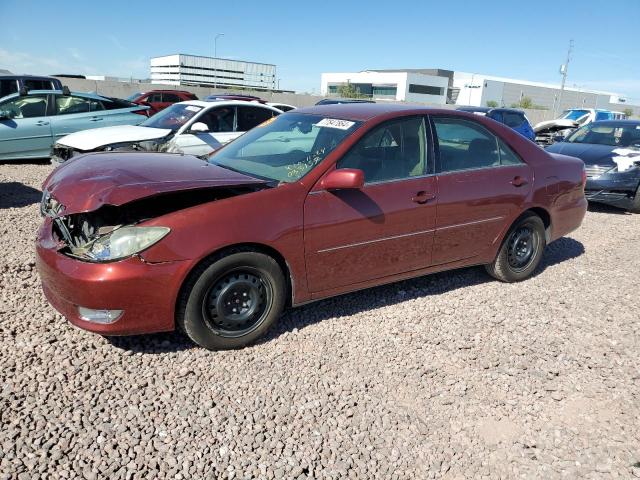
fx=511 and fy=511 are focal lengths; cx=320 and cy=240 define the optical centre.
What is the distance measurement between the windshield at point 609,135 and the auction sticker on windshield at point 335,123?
711 centimetres

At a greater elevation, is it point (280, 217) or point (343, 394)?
→ point (280, 217)

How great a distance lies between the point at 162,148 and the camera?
7.81 meters

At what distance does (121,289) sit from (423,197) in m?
2.32

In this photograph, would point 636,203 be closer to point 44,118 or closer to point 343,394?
point 343,394

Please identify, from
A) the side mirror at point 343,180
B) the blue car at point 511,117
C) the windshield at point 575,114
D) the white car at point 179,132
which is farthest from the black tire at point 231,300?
the windshield at point 575,114

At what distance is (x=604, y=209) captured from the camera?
9109mm

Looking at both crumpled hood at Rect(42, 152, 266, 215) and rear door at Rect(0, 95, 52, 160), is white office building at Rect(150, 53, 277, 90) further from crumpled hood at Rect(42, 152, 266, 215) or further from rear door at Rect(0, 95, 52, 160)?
crumpled hood at Rect(42, 152, 266, 215)

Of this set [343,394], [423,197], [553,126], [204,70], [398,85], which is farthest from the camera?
[204,70]

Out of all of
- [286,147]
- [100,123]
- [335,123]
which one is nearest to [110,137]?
[100,123]

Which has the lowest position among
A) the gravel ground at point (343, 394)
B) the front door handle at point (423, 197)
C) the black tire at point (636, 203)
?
the gravel ground at point (343, 394)

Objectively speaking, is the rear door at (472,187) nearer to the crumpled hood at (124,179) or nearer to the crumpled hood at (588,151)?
the crumpled hood at (124,179)

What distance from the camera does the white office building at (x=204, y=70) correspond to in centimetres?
9450

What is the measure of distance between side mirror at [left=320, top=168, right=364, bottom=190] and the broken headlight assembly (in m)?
1.13

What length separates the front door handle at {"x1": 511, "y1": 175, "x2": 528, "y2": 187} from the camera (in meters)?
4.63
